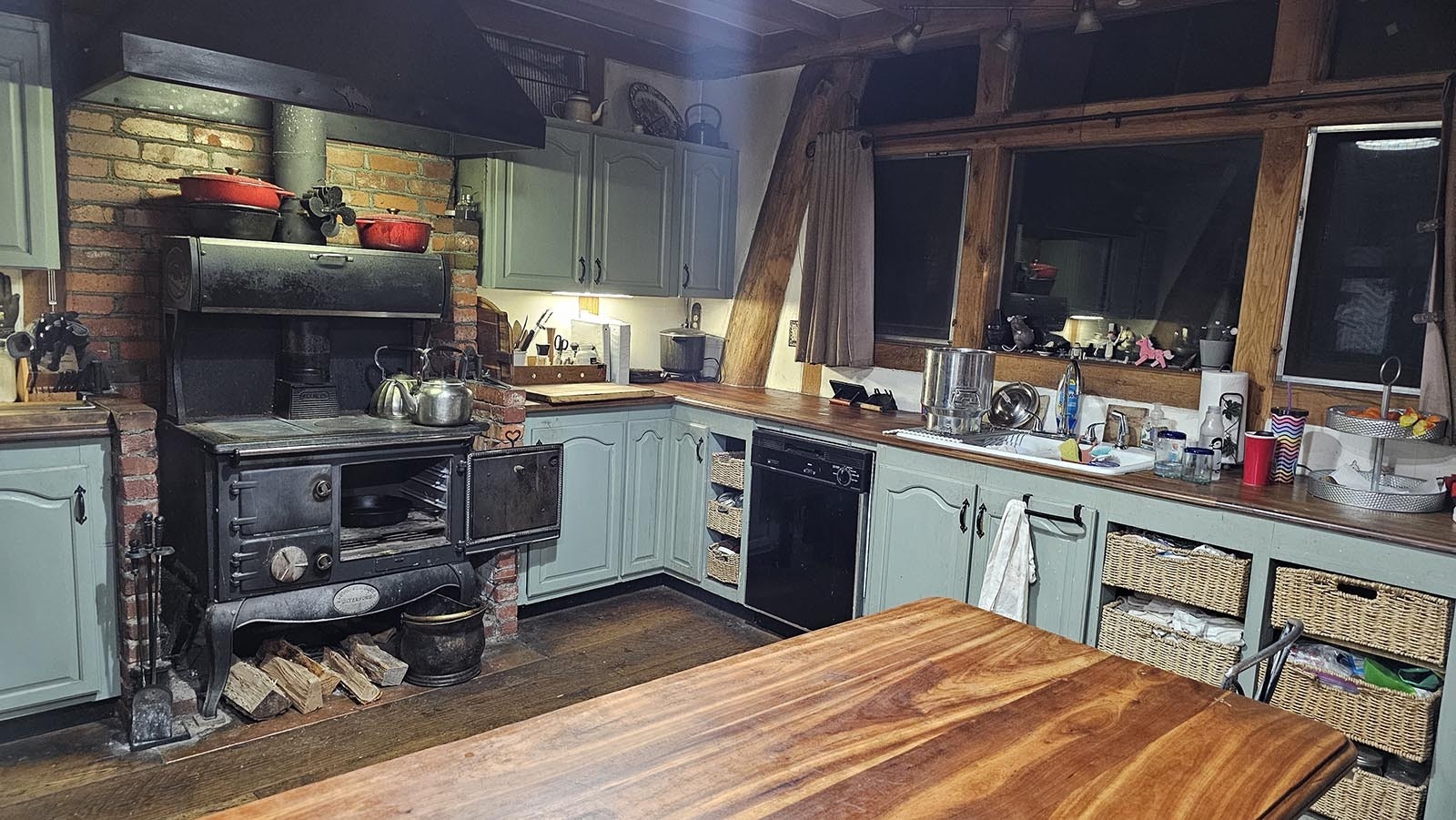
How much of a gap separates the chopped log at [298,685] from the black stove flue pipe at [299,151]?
142 cm

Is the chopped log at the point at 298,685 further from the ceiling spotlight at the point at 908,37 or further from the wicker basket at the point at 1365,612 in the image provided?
the ceiling spotlight at the point at 908,37

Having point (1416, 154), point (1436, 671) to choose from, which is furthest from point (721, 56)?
point (1436, 671)

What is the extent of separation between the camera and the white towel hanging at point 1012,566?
3006mm

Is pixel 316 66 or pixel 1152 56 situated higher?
pixel 1152 56

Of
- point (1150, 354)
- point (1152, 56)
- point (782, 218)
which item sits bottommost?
point (1150, 354)

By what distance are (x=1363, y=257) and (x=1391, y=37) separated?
652mm

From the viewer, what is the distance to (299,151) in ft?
10.9

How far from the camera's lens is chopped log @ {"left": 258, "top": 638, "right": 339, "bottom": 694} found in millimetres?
3186

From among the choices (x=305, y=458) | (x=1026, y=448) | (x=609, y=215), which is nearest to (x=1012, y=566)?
(x=1026, y=448)

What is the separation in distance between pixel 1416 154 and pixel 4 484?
4.20 m

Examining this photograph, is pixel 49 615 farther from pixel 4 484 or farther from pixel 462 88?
pixel 462 88

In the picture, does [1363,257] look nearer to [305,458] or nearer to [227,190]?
[305,458]

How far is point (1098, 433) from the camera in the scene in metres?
3.54

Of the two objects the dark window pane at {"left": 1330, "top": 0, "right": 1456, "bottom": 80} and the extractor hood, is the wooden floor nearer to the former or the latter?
the extractor hood
